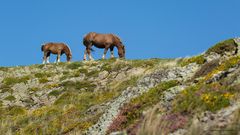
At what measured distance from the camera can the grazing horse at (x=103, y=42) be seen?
5372cm

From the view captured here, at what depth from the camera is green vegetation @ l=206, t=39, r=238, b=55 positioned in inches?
1002

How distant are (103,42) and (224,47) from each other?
29436mm

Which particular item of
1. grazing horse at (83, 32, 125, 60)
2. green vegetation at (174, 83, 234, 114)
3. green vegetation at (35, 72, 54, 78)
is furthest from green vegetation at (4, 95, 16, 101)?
green vegetation at (174, 83, 234, 114)

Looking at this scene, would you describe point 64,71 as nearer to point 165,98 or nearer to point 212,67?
point 212,67

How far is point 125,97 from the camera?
2225 cm

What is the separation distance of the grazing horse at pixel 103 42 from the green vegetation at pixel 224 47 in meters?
27.5

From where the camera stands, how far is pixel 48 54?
57.3m

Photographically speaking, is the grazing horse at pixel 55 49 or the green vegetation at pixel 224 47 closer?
the green vegetation at pixel 224 47

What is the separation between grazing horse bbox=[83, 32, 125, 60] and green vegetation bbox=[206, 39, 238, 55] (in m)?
27.5

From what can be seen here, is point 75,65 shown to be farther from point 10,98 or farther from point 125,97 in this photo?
point 125,97

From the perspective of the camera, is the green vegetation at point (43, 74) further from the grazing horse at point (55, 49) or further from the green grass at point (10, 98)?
the grazing horse at point (55, 49)

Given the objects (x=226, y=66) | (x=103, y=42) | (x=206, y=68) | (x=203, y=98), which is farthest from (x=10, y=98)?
(x=203, y=98)

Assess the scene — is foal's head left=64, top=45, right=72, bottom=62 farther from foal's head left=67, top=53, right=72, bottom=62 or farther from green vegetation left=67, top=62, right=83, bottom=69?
green vegetation left=67, top=62, right=83, bottom=69

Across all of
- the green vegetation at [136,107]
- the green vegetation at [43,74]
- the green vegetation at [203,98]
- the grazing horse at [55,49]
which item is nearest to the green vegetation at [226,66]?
the green vegetation at [136,107]
